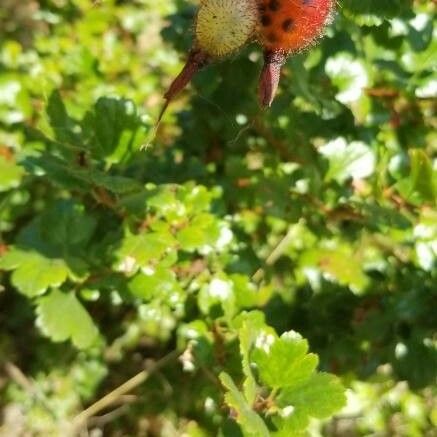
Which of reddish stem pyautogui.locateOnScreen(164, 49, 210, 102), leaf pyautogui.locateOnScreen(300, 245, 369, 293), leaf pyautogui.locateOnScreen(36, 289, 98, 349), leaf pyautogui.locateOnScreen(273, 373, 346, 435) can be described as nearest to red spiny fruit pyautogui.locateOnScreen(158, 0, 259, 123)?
reddish stem pyautogui.locateOnScreen(164, 49, 210, 102)

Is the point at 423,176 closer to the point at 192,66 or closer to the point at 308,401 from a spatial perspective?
the point at 308,401

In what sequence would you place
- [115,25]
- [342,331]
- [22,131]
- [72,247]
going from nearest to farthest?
[72,247], [342,331], [22,131], [115,25]

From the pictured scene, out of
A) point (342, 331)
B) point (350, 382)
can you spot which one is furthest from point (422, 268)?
point (350, 382)

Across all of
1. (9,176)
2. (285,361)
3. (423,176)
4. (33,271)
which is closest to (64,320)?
(33,271)

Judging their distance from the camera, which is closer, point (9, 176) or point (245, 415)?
point (245, 415)

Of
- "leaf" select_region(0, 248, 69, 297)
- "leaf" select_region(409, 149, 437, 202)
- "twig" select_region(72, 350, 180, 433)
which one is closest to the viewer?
"leaf" select_region(409, 149, 437, 202)

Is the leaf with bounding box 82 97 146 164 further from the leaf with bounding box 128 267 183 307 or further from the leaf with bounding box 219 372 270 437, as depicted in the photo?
the leaf with bounding box 219 372 270 437

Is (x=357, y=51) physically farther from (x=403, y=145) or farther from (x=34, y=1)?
(x=34, y=1)
